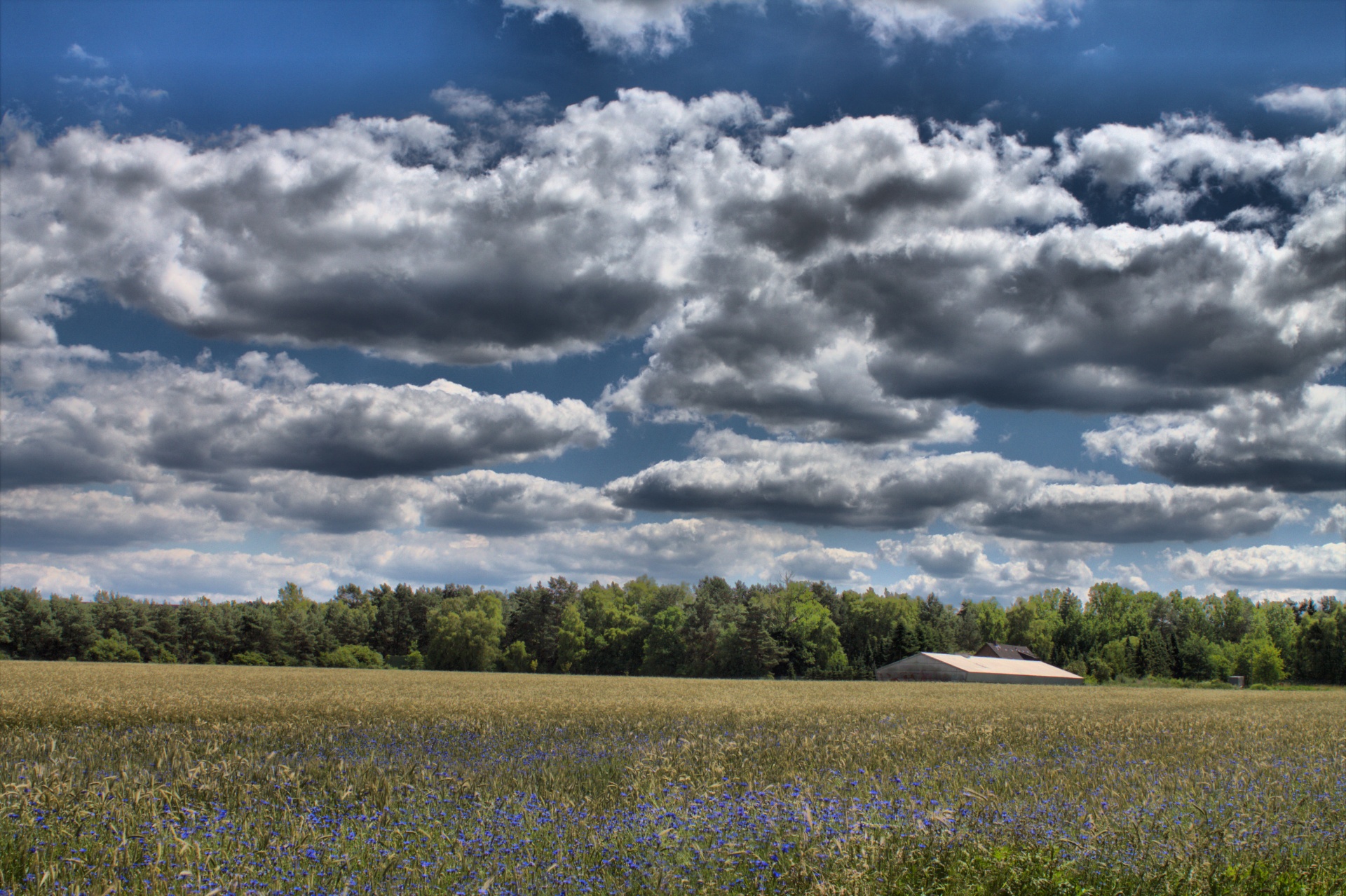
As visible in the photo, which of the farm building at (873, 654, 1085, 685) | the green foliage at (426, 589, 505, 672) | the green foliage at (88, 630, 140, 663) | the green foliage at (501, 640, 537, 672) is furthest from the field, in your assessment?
the green foliage at (88, 630, 140, 663)

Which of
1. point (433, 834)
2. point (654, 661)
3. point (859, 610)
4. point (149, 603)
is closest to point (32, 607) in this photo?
point (149, 603)

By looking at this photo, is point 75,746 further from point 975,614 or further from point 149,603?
point 975,614

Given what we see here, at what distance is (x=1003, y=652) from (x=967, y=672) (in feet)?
114

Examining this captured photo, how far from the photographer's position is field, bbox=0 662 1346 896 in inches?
260

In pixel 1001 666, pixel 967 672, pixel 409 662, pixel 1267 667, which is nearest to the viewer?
pixel 967 672

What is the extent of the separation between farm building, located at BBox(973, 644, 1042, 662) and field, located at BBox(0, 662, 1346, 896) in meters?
117

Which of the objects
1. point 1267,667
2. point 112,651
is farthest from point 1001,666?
point 112,651

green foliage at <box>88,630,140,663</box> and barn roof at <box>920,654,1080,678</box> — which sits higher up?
barn roof at <box>920,654,1080,678</box>

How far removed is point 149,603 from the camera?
396ft

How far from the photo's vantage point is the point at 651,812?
Result: 8172 mm

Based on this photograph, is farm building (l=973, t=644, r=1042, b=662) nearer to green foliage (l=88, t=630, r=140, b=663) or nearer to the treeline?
the treeline

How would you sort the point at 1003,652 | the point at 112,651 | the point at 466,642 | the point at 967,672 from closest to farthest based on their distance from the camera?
the point at 967,672 → the point at 112,651 → the point at 466,642 → the point at 1003,652

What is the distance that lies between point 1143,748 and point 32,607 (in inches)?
5277

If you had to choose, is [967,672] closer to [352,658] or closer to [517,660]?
[517,660]
